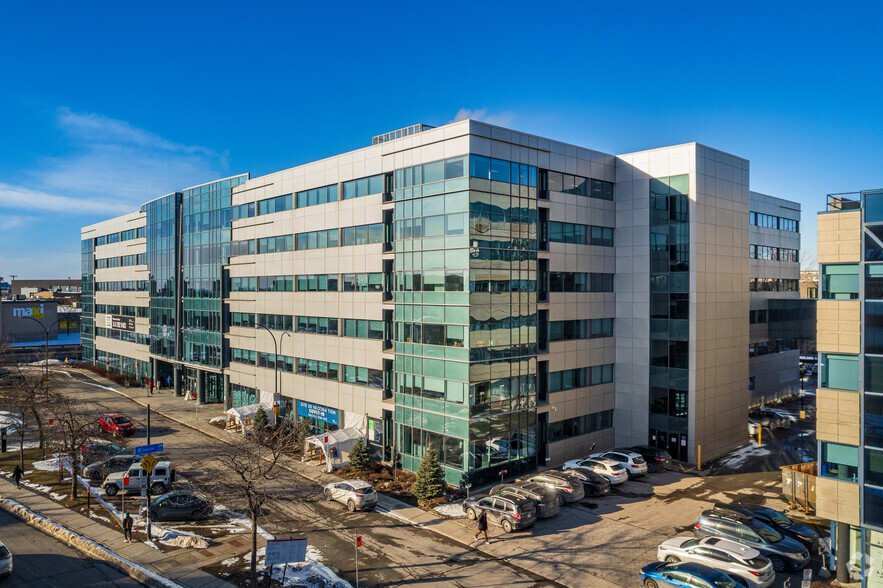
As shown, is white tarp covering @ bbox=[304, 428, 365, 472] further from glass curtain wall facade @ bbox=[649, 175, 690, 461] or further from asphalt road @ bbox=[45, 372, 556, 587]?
glass curtain wall facade @ bbox=[649, 175, 690, 461]

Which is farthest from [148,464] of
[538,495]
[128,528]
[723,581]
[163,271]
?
[163,271]

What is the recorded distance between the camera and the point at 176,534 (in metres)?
25.2

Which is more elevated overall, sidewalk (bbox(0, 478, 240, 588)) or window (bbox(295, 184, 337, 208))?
window (bbox(295, 184, 337, 208))

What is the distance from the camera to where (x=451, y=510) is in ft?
92.0

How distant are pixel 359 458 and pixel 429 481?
6.61m

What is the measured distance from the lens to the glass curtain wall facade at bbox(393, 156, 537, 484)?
3086cm

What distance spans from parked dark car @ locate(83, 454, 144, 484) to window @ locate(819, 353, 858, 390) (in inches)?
1443

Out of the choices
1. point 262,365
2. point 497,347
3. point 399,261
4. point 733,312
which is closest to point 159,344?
point 262,365

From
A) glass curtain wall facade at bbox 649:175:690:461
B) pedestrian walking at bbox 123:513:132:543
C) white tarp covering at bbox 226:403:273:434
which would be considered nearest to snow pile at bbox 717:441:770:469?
glass curtain wall facade at bbox 649:175:690:461

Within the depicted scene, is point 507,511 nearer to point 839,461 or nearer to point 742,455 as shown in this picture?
point 839,461

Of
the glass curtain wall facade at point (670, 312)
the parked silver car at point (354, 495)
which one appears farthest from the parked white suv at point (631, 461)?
the parked silver car at point (354, 495)

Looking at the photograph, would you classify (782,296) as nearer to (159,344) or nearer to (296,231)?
(296,231)

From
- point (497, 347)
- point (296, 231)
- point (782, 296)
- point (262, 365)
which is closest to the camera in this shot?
point (497, 347)

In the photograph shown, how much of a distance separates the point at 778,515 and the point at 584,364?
47.5 ft
